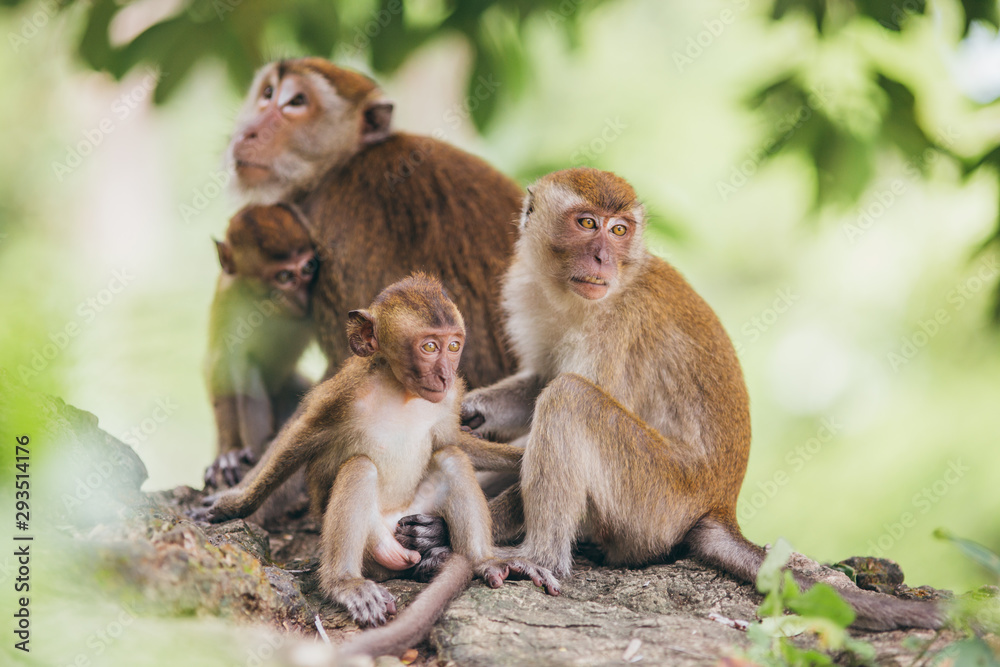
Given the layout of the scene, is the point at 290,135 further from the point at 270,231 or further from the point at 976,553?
→ the point at 976,553

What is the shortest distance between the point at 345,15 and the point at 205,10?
889 mm

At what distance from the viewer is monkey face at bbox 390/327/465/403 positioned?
167 inches

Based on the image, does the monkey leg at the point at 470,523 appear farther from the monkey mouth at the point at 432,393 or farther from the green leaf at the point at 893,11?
the green leaf at the point at 893,11

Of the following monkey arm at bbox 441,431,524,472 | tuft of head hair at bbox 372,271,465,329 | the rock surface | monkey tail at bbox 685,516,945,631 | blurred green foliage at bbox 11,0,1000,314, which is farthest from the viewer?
blurred green foliage at bbox 11,0,1000,314

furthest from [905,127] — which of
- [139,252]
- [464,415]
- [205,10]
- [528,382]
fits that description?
[139,252]

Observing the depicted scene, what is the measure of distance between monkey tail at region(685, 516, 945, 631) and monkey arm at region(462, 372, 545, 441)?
1187mm

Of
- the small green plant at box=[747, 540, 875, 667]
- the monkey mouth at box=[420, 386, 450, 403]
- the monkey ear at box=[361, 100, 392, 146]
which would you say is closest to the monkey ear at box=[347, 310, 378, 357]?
the monkey mouth at box=[420, 386, 450, 403]

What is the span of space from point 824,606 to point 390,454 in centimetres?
211

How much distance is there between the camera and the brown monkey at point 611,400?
443cm

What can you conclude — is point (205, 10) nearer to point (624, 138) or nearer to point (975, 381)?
point (624, 138)

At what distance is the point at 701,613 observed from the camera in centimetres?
415

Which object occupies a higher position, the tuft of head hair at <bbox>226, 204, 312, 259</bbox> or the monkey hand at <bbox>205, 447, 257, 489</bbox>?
the tuft of head hair at <bbox>226, 204, 312, 259</bbox>

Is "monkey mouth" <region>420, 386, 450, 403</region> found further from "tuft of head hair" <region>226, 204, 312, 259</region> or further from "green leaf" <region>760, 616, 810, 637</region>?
"tuft of head hair" <region>226, 204, 312, 259</region>

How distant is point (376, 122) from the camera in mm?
6703
